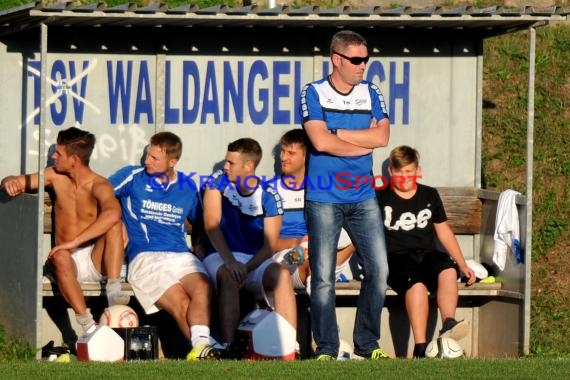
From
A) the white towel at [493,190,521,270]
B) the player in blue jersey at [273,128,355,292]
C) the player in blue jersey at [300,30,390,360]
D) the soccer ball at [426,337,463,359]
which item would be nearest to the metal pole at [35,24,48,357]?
the player in blue jersey at [273,128,355,292]

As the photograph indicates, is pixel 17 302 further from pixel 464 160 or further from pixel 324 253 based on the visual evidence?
pixel 464 160

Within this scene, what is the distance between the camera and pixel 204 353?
1012cm

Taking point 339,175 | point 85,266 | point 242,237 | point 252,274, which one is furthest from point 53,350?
point 339,175

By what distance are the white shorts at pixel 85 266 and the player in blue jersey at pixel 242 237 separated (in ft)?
2.66

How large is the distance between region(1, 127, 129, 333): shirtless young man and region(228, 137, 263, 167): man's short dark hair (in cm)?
95

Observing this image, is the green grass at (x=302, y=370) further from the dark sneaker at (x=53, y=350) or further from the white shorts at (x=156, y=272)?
the white shorts at (x=156, y=272)

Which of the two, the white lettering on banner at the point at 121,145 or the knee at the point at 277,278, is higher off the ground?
the white lettering on banner at the point at 121,145

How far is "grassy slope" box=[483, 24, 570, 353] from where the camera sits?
1287 cm

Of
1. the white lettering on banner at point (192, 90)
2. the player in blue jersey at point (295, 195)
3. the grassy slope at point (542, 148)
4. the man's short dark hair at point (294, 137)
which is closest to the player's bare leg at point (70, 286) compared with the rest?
the white lettering on banner at point (192, 90)

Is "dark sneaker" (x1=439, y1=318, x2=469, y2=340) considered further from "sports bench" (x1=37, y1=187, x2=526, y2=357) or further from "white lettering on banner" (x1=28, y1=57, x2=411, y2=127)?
"white lettering on banner" (x1=28, y1=57, x2=411, y2=127)

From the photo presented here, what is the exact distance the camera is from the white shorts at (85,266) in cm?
1086

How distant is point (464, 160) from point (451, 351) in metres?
2.09

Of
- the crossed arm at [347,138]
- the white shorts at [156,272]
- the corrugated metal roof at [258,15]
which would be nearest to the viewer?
the crossed arm at [347,138]

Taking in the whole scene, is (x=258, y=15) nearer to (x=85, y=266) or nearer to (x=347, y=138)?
(x=347, y=138)
